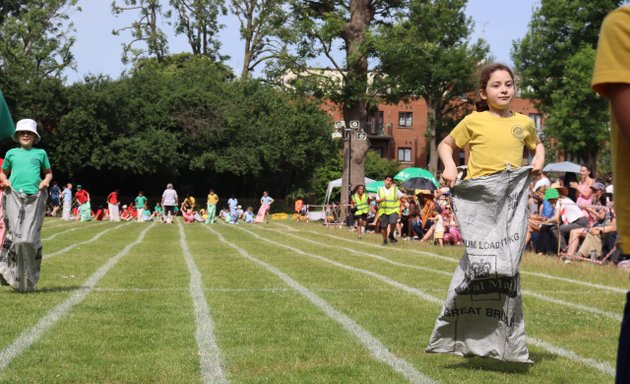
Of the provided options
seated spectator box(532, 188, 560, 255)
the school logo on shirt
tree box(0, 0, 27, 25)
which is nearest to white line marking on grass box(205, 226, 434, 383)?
the school logo on shirt

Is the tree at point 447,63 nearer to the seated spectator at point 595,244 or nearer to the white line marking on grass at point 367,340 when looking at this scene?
the seated spectator at point 595,244

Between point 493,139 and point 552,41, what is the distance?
5602 cm

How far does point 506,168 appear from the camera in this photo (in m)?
6.31

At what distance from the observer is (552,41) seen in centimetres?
5994

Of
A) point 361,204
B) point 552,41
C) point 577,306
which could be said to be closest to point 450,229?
point 361,204

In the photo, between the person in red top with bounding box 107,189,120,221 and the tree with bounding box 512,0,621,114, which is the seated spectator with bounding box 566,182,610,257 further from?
the tree with bounding box 512,0,621,114

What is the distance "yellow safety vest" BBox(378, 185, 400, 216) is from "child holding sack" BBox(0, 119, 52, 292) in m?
13.9

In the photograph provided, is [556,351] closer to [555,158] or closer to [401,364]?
[401,364]

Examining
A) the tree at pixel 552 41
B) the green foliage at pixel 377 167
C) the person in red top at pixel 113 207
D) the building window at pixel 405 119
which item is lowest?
the person in red top at pixel 113 207

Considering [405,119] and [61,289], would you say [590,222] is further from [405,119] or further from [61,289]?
[405,119]

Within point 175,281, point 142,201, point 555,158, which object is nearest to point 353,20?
point 142,201

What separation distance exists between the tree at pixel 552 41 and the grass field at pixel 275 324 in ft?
149

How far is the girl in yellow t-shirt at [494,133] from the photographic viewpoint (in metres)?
6.47

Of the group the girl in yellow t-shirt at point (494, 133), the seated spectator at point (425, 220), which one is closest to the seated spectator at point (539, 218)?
the seated spectator at point (425, 220)
